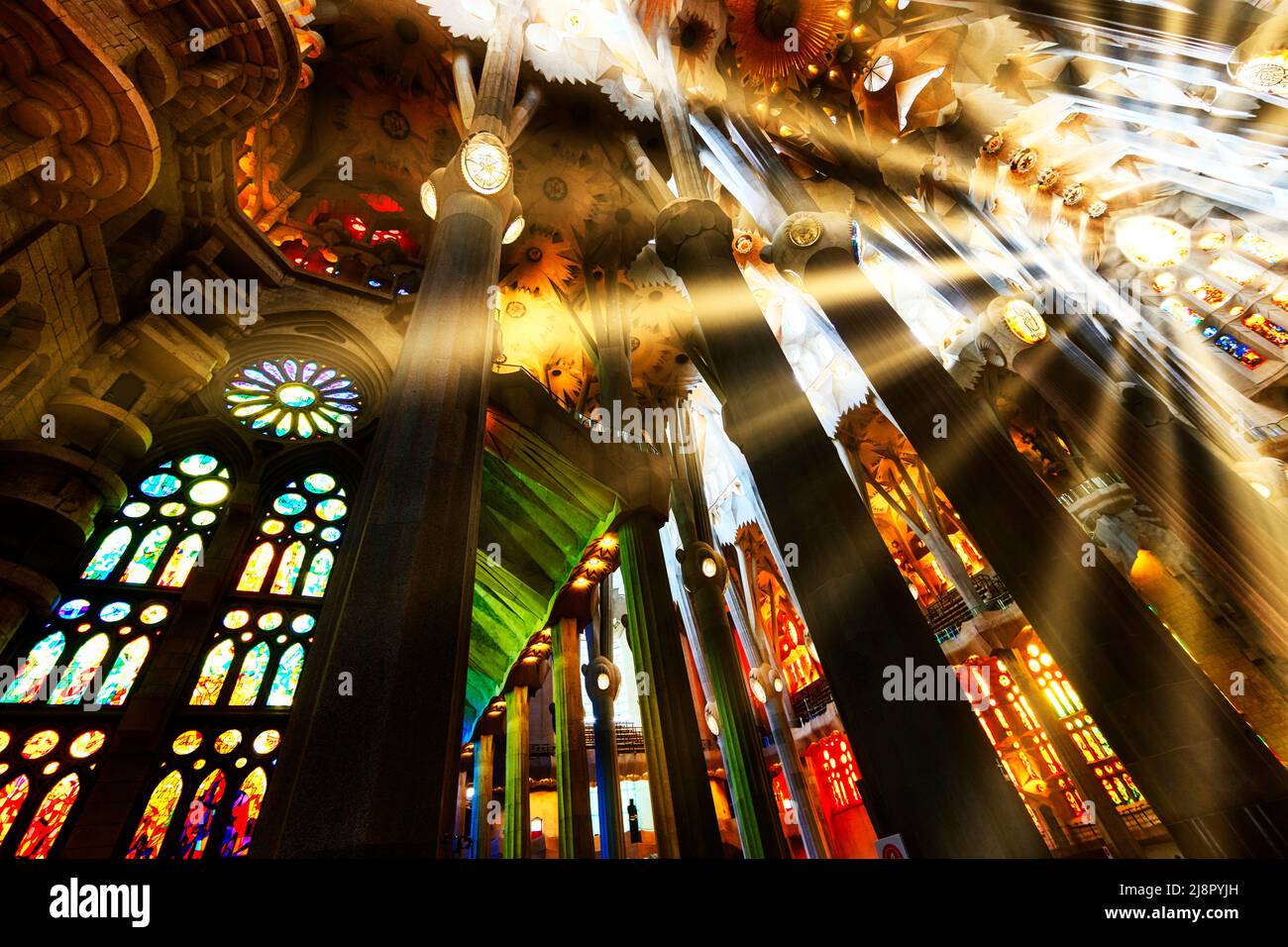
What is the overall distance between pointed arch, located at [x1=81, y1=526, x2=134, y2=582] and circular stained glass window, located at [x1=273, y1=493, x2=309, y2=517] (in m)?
1.94

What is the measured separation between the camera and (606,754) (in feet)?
27.7

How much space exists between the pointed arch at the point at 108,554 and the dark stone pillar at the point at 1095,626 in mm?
10374

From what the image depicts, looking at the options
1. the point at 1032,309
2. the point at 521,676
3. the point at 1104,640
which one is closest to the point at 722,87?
the point at 1032,309

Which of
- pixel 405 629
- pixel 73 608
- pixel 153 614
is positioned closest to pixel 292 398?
pixel 153 614

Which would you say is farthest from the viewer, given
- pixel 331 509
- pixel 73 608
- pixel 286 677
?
pixel 331 509

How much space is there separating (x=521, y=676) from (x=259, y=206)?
423 inches

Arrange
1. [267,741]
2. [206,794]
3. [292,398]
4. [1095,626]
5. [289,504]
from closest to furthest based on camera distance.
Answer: [1095,626] → [206,794] → [267,741] → [289,504] → [292,398]

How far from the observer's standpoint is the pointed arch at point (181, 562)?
25.9 ft

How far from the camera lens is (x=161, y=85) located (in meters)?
4.38

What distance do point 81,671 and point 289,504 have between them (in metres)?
3.51

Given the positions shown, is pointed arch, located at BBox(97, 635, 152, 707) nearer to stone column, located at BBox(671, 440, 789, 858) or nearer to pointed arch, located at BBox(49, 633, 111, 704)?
pointed arch, located at BBox(49, 633, 111, 704)

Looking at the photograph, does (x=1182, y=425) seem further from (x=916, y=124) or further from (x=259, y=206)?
(x=259, y=206)

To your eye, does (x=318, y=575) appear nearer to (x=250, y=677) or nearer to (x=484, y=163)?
(x=250, y=677)
